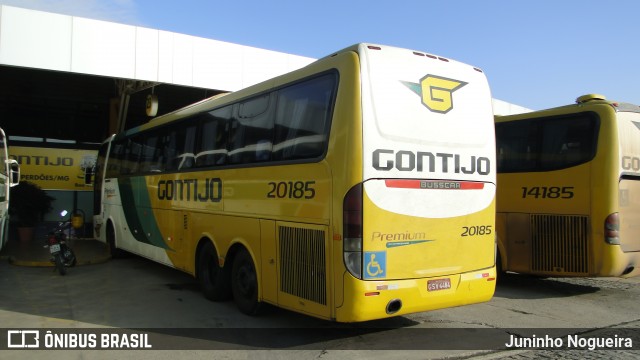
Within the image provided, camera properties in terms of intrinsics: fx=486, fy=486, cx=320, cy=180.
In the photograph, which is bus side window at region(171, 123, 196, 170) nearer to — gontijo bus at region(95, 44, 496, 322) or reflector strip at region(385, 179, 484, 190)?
gontijo bus at region(95, 44, 496, 322)

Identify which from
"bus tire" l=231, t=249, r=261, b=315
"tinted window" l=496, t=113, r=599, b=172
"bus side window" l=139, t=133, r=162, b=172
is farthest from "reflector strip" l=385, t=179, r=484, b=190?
"bus side window" l=139, t=133, r=162, b=172

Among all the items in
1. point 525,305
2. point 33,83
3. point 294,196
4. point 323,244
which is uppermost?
point 33,83

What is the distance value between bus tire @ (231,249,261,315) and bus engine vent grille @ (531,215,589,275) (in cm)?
513

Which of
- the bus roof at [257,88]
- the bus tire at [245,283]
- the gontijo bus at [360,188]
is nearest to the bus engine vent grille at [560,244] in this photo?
the gontijo bus at [360,188]

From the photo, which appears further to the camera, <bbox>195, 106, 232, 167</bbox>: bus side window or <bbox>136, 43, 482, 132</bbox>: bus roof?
<bbox>195, 106, 232, 167</bbox>: bus side window

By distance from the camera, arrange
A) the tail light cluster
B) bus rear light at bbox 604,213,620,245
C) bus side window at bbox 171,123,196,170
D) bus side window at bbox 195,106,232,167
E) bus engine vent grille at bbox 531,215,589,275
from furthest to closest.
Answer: the tail light cluster → bus side window at bbox 171,123,196,170 → bus engine vent grille at bbox 531,215,589,275 → bus rear light at bbox 604,213,620,245 → bus side window at bbox 195,106,232,167

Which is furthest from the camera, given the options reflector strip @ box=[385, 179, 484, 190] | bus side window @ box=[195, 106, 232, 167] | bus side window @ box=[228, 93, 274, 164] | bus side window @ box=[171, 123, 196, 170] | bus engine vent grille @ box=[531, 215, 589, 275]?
bus side window @ box=[171, 123, 196, 170]

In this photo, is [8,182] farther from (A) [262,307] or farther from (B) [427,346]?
(B) [427,346]

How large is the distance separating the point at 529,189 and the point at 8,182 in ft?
37.8

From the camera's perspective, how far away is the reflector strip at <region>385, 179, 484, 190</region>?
5.27m

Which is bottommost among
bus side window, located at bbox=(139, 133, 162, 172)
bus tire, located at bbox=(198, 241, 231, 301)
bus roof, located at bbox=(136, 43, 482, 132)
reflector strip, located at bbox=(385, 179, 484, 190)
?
bus tire, located at bbox=(198, 241, 231, 301)

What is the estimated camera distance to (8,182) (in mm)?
11508

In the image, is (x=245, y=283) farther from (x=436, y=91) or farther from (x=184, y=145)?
(x=436, y=91)

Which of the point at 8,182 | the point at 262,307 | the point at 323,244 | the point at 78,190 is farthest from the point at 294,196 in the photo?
the point at 78,190
